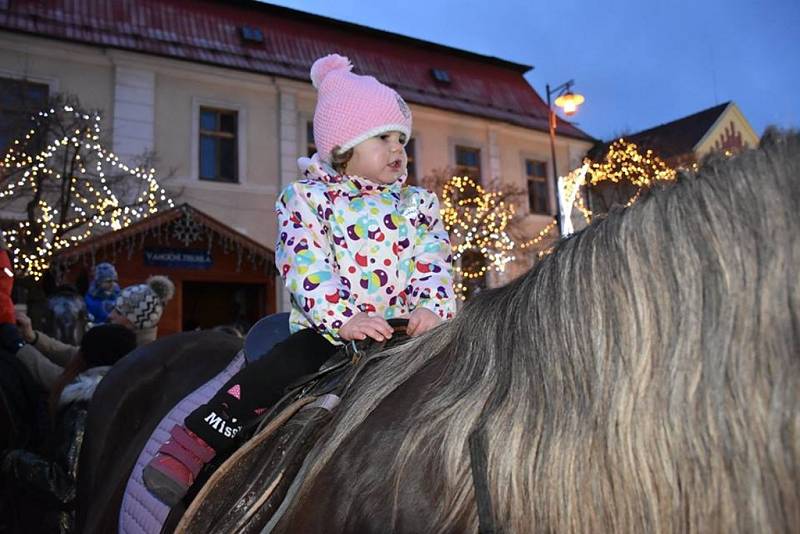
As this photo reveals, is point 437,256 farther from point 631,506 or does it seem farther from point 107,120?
point 107,120

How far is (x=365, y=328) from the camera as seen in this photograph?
5.52 ft

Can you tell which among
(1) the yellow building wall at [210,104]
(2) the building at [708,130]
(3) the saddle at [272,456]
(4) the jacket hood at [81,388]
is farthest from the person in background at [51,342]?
(2) the building at [708,130]

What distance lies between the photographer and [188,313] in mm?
16203

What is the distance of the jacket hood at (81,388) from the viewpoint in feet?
11.3

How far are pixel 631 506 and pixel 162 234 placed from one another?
1395 centimetres

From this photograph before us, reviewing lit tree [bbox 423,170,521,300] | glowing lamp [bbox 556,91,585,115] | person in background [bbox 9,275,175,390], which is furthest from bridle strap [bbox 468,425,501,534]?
glowing lamp [bbox 556,91,585,115]

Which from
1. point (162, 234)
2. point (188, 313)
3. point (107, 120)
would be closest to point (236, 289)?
point (188, 313)

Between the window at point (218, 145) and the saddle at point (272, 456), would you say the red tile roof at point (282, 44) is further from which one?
the saddle at point (272, 456)

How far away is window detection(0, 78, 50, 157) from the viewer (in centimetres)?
1063

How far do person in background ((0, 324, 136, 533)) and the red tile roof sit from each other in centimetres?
1212

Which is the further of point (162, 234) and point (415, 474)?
point (162, 234)

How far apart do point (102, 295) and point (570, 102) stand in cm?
1080

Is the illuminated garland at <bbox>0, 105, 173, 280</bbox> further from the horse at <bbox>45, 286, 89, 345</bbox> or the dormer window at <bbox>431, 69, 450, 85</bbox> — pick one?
the dormer window at <bbox>431, 69, 450, 85</bbox>

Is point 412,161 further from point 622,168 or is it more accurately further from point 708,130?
point 708,130
